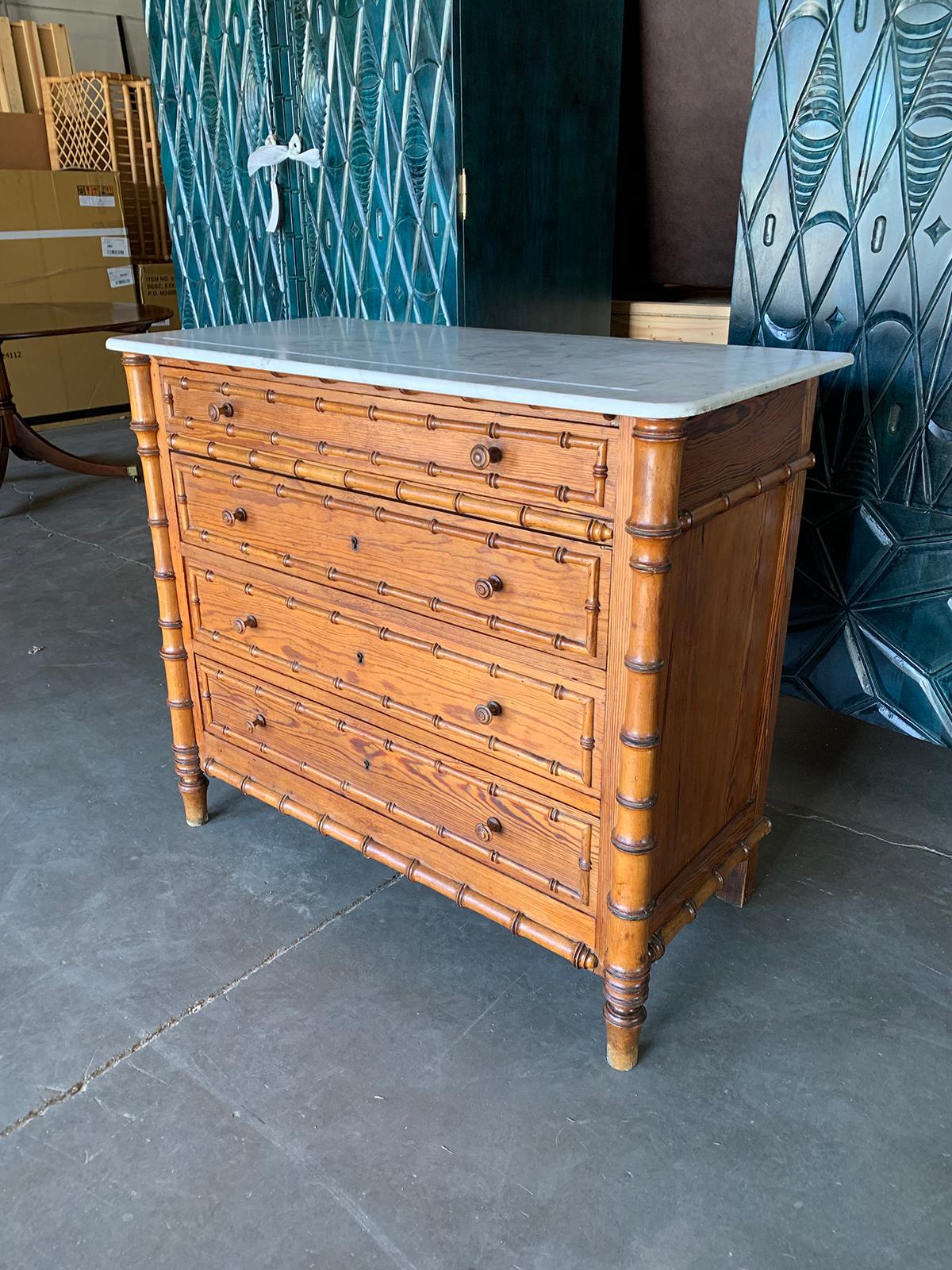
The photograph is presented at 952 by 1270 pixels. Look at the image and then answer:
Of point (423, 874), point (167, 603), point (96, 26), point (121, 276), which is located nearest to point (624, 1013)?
point (423, 874)

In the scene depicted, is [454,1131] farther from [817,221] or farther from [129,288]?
[129,288]

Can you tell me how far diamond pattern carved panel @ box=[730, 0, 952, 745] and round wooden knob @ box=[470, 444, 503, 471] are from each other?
1.32 metres

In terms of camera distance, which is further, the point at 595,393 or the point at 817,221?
the point at 817,221

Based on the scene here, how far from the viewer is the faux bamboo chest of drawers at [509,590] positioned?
1.45 metres

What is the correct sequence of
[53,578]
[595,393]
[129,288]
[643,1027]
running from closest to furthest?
[595,393]
[643,1027]
[53,578]
[129,288]

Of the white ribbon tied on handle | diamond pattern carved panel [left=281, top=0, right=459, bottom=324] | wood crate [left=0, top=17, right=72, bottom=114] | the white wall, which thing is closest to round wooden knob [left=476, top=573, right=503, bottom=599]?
diamond pattern carved panel [left=281, top=0, right=459, bottom=324]

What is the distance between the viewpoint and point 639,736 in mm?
1473

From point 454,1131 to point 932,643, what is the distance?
66.8 inches

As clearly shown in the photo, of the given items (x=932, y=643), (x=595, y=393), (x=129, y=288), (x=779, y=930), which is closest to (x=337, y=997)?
(x=779, y=930)

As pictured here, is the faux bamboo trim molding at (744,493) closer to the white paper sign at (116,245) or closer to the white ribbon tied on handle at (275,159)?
the white ribbon tied on handle at (275,159)

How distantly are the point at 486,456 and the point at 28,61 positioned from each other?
6826 mm

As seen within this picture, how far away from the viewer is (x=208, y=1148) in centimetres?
153

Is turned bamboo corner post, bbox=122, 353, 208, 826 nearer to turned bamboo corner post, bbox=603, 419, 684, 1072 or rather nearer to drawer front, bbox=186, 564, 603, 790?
drawer front, bbox=186, 564, 603, 790

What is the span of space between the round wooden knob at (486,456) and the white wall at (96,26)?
817cm
